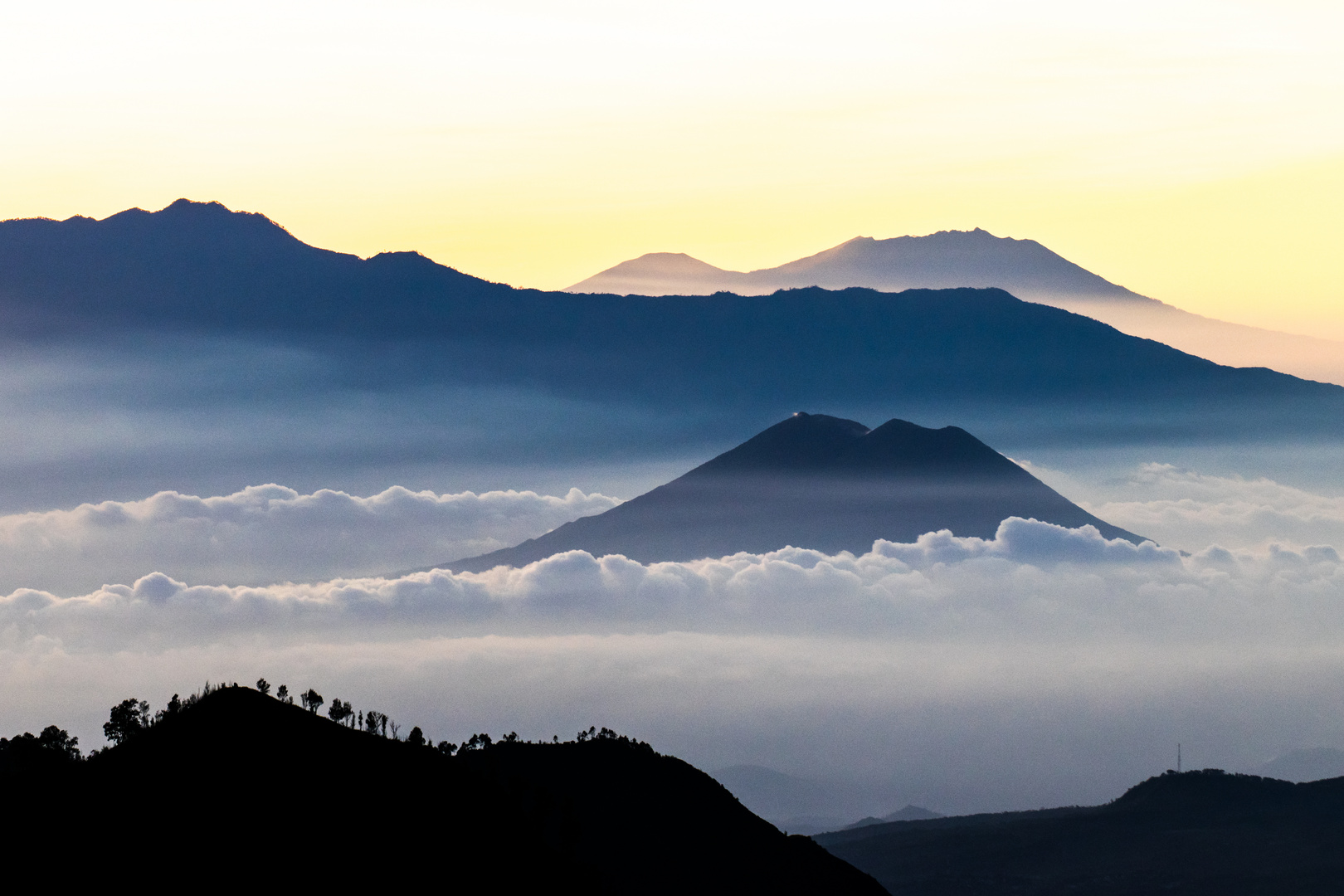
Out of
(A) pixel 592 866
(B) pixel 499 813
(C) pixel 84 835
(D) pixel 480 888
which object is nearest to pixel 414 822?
(D) pixel 480 888

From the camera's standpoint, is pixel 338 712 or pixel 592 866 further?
pixel 592 866

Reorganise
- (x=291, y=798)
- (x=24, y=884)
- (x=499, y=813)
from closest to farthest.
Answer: (x=24, y=884) → (x=291, y=798) → (x=499, y=813)

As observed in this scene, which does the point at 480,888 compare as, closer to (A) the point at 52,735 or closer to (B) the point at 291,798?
(B) the point at 291,798

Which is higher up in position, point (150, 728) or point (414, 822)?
point (150, 728)

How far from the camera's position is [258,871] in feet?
413

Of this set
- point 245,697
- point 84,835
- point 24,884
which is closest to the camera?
point 24,884

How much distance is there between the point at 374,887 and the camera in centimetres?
13212

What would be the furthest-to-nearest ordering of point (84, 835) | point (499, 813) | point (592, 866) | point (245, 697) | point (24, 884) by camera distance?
point (592, 866) < point (499, 813) < point (245, 697) < point (84, 835) < point (24, 884)

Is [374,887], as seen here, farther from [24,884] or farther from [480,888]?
[24,884]

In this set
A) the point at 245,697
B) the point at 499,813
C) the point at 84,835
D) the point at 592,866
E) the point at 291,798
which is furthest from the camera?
the point at 592,866

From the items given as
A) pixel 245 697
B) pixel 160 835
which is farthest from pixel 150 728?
pixel 160 835

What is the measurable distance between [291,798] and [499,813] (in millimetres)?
30961

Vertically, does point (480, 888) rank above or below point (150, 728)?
below

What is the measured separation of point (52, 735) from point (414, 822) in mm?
49818
